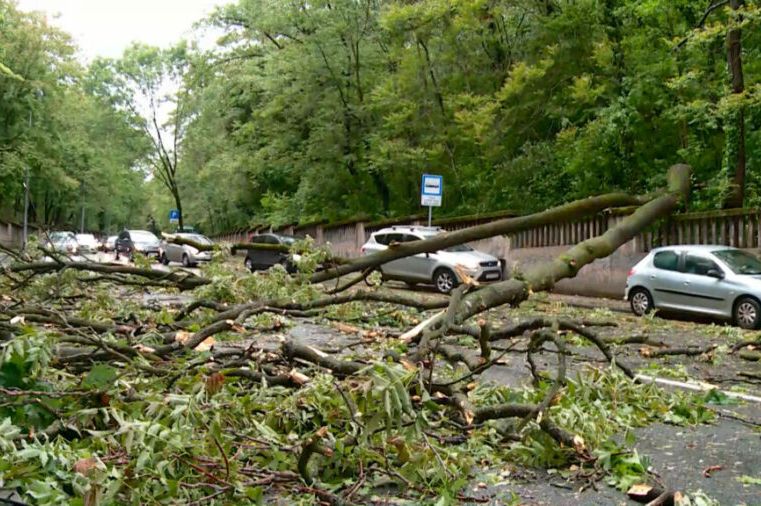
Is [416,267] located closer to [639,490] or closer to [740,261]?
[740,261]

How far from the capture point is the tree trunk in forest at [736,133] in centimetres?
1423

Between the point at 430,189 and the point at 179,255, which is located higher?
the point at 430,189

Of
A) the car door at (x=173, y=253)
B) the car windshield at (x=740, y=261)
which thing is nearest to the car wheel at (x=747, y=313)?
the car windshield at (x=740, y=261)

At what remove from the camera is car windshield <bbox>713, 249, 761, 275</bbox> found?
39.9 feet

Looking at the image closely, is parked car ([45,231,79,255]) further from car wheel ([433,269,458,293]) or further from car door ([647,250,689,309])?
car door ([647,250,689,309])

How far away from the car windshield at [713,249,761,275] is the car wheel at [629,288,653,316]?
1.54 metres

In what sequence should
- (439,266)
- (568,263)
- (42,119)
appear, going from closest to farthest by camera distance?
(568,263)
(439,266)
(42,119)

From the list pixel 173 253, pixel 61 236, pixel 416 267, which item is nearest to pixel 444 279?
pixel 416 267

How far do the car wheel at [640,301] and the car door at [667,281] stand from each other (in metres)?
0.19

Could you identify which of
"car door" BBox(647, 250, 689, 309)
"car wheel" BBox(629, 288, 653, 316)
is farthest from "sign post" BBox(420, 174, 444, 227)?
"car door" BBox(647, 250, 689, 309)

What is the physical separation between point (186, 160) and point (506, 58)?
37550 mm

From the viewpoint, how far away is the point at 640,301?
1380 centimetres

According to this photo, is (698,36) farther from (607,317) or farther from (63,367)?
(63,367)

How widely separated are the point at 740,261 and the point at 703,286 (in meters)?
0.77
